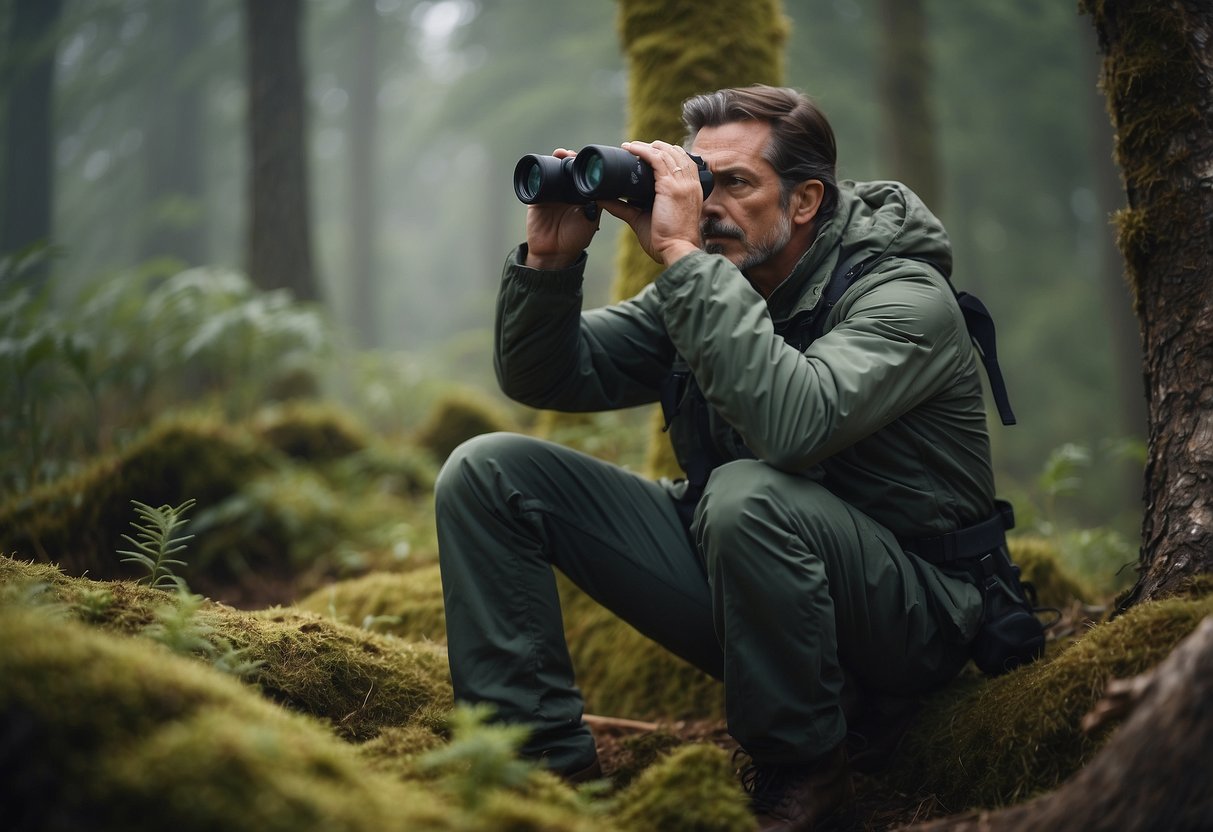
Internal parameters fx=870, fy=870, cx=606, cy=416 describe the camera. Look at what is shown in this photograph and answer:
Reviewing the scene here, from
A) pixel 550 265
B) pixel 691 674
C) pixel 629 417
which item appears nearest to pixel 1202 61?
Answer: pixel 550 265

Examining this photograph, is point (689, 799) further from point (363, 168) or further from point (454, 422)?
point (363, 168)

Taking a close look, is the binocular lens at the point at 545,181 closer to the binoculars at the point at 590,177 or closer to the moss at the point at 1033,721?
the binoculars at the point at 590,177

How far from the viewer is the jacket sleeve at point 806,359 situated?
2029 mm

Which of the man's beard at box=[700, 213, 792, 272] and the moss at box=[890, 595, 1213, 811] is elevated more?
Answer: the man's beard at box=[700, 213, 792, 272]

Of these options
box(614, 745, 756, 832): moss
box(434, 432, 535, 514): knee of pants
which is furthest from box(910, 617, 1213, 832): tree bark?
box(434, 432, 535, 514): knee of pants

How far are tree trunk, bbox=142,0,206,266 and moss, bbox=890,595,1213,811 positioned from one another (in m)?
18.3

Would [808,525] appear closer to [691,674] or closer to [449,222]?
[691,674]

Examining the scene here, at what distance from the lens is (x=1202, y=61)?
2.31 m

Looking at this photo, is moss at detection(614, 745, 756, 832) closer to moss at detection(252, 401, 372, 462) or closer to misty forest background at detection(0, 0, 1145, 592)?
misty forest background at detection(0, 0, 1145, 592)

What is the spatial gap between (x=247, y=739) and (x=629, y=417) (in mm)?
6220

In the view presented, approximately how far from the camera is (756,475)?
6.85ft

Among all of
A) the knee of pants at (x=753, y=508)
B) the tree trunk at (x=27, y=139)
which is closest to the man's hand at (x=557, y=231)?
the knee of pants at (x=753, y=508)

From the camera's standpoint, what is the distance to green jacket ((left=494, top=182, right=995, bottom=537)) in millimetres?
2049

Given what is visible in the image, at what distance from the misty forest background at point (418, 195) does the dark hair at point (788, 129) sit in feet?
4.48
